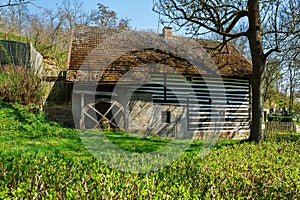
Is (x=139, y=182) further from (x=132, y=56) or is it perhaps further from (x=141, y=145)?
(x=132, y=56)

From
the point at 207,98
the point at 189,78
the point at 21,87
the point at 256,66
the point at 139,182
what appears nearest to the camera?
the point at 139,182

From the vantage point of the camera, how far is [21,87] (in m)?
11.7

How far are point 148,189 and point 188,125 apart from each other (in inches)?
470

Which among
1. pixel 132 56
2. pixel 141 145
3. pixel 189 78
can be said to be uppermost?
pixel 132 56

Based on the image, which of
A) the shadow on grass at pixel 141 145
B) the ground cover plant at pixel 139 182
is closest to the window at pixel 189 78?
the shadow on grass at pixel 141 145

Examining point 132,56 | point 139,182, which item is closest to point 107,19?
point 132,56

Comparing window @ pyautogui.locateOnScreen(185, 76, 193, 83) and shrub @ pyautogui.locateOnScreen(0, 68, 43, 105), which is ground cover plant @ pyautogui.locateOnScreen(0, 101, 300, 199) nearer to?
shrub @ pyautogui.locateOnScreen(0, 68, 43, 105)

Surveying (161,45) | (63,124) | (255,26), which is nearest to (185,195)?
(255,26)

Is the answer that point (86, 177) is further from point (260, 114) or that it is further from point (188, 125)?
point (188, 125)

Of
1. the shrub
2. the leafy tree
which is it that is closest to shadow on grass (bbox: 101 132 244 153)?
the shrub

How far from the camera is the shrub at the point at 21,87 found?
11555 millimetres

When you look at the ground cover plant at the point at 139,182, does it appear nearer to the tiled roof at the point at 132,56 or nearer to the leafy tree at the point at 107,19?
the tiled roof at the point at 132,56

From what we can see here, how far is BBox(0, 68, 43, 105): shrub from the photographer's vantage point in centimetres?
1155

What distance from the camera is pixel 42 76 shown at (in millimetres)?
12914
